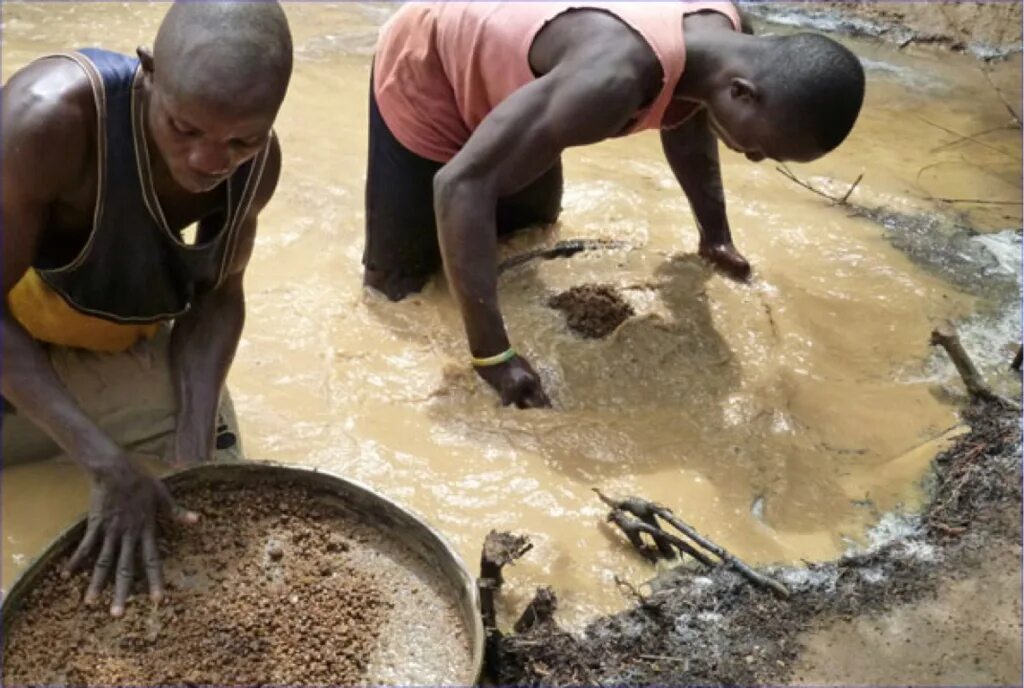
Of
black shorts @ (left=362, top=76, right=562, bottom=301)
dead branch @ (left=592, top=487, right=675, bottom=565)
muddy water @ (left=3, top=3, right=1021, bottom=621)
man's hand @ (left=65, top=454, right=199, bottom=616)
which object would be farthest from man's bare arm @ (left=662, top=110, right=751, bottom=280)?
man's hand @ (left=65, top=454, right=199, bottom=616)

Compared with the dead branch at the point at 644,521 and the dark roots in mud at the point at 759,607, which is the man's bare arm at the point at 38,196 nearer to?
the dark roots in mud at the point at 759,607

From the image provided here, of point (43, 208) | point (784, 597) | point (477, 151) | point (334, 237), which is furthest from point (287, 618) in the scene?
point (334, 237)

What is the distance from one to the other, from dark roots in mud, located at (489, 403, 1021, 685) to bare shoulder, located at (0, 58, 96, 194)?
129cm

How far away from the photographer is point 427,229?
3555 mm

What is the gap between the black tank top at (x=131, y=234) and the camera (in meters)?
2.02

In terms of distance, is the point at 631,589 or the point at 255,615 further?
the point at 631,589

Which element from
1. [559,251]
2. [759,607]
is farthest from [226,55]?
[559,251]

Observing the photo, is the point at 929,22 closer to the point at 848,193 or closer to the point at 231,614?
the point at 848,193

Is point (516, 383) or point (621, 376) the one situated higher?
point (516, 383)

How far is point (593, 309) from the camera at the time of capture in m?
3.40

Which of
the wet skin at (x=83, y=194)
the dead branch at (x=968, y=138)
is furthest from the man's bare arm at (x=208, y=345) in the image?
the dead branch at (x=968, y=138)

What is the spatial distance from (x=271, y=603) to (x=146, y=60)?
40.7 inches

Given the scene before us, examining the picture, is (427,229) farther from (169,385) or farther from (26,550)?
(26,550)

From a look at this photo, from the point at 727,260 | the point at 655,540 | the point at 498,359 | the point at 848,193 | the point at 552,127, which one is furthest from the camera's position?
the point at 848,193
